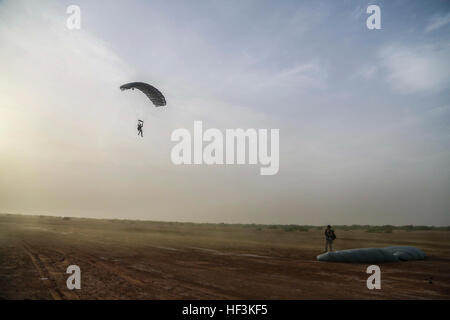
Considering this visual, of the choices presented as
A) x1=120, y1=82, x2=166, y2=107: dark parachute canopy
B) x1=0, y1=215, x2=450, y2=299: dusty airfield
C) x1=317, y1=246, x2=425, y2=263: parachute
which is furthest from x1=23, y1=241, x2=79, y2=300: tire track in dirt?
x1=317, y1=246, x2=425, y2=263: parachute

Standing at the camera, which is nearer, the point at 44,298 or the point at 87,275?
the point at 44,298

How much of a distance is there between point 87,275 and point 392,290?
12.0 m

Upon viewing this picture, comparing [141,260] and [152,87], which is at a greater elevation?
[152,87]

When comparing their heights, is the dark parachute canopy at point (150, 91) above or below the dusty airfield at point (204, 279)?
above

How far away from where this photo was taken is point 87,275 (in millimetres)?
11867

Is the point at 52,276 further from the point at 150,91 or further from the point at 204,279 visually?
the point at 150,91

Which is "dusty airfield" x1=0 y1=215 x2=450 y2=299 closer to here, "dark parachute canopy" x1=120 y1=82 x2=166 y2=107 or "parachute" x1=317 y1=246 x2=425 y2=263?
"parachute" x1=317 y1=246 x2=425 y2=263

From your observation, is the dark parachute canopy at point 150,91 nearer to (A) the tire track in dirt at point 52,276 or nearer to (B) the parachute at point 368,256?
(A) the tire track in dirt at point 52,276

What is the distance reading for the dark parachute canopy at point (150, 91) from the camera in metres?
22.4

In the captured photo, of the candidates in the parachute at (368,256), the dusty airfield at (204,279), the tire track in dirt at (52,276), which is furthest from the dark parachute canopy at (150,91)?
the parachute at (368,256)

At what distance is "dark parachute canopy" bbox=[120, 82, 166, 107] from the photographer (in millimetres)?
22359
